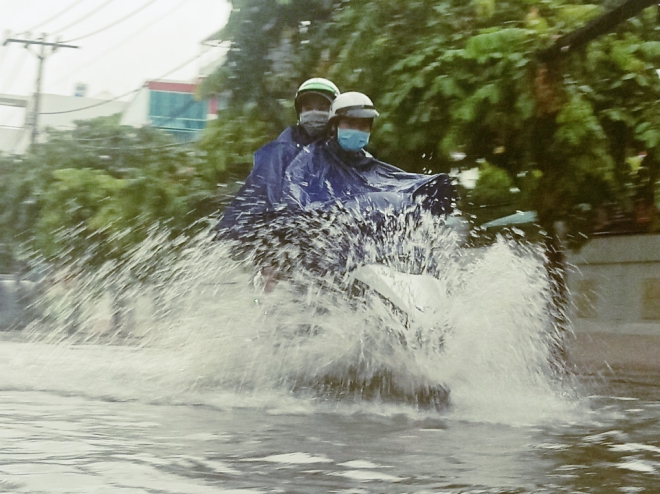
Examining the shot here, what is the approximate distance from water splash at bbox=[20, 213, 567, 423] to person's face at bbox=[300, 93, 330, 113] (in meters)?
1.03

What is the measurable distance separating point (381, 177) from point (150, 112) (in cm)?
4372

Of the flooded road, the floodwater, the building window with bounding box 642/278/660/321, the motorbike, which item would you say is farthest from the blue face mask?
the building window with bounding box 642/278/660/321

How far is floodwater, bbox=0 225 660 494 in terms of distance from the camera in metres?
3.96

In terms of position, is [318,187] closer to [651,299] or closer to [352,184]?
[352,184]

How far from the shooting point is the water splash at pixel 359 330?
608 centimetres

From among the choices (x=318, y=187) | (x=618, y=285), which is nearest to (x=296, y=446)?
(x=318, y=187)

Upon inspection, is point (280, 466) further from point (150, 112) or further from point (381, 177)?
point (150, 112)

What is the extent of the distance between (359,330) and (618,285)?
14.4 metres

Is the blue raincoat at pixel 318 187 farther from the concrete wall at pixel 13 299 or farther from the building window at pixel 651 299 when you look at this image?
the concrete wall at pixel 13 299

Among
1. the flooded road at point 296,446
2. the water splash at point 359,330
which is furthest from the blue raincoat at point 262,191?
the flooded road at point 296,446

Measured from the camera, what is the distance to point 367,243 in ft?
20.5

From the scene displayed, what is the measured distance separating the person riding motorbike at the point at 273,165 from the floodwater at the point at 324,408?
0.33 meters

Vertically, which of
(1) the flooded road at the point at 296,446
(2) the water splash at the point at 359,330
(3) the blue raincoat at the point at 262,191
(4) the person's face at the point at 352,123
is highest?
(4) the person's face at the point at 352,123

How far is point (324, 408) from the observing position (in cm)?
612
